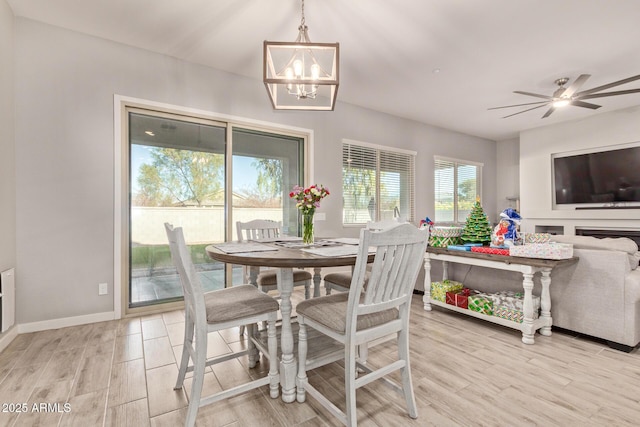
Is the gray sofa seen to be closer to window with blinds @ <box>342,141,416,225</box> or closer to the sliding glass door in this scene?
window with blinds @ <box>342,141,416,225</box>

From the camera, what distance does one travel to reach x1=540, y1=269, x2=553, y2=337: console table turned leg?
7.81ft

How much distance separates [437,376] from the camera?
6.09ft

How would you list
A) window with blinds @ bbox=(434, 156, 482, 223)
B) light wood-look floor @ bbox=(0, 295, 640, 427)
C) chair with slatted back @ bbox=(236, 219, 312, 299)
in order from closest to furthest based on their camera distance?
light wood-look floor @ bbox=(0, 295, 640, 427), chair with slatted back @ bbox=(236, 219, 312, 299), window with blinds @ bbox=(434, 156, 482, 223)

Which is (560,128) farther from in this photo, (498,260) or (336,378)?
(336,378)

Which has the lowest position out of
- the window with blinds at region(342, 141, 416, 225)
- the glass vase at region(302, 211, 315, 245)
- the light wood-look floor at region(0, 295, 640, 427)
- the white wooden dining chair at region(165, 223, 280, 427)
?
the light wood-look floor at region(0, 295, 640, 427)

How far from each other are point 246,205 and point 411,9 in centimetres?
267

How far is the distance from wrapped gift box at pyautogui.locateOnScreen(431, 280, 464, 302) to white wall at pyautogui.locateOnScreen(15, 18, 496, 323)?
3.27 m

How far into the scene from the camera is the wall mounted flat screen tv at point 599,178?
4832mm

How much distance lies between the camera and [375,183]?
4969 millimetres

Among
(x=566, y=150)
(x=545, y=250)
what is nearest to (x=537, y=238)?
(x=545, y=250)

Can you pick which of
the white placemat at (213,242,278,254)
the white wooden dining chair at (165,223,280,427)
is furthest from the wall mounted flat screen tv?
the white wooden dining chair at (165,223,280,427)

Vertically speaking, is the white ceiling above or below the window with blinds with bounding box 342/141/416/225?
above

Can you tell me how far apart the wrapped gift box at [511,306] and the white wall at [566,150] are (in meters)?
3.86

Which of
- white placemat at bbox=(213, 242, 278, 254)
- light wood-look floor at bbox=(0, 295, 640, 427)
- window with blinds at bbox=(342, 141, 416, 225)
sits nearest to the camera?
light wood-look floor at bbox=(0, 295, 640, 427)
